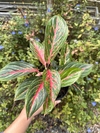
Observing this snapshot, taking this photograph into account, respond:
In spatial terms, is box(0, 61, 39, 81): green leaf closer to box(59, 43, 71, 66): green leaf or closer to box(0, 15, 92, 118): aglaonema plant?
box(0, 15, 92, 118): aglaonema plant

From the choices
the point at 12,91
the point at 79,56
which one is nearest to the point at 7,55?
the point at 12,91

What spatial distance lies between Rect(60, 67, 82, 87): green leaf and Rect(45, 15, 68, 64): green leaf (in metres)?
0.12

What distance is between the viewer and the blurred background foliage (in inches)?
62.9

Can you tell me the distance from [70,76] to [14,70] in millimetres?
279

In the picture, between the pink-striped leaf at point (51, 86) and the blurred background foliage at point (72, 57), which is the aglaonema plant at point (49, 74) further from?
the blurred background foliage at point (72, 57)

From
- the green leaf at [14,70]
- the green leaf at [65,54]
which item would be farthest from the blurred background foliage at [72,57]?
the green leaf at [14,70]

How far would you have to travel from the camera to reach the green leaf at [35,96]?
834 millimetres

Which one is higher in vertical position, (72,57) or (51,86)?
(51,86)

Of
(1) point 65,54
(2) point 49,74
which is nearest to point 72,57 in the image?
(1) point 65,54

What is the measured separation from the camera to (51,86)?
85 centimetres

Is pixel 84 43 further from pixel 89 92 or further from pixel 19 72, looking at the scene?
pixel 19 72

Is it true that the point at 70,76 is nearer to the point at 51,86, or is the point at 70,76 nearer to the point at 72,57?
the point at 51,86

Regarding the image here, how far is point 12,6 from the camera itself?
2.20 metres

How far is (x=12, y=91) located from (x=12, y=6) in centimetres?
106
